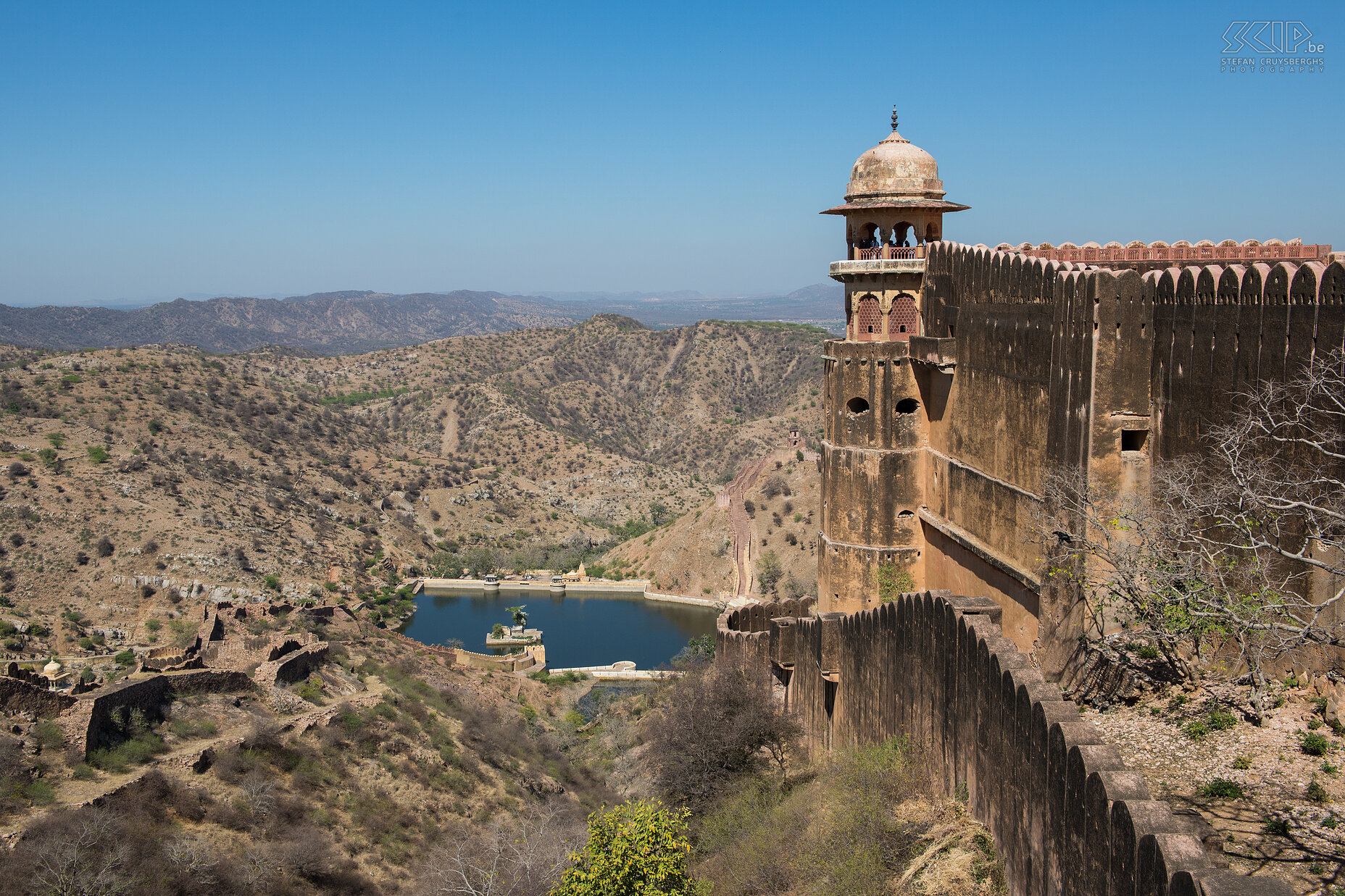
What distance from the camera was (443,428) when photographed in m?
99.6

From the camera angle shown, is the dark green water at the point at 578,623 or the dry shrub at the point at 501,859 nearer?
the dry shrub at the point at 501,859

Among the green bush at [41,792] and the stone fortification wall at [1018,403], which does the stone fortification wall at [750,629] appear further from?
the green bush at [41,792]

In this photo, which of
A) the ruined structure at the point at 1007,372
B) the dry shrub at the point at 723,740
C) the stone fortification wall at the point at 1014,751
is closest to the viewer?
the stone fortification wall at the point at 1014,751

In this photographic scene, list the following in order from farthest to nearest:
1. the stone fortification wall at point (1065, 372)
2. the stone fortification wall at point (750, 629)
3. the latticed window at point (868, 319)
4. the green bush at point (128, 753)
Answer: the stone fortification wall at point (750, 629)
the latticed window at point (868, 319)
the green bush at point (128, 753)
the stone fortification wall at point (1065, 372)

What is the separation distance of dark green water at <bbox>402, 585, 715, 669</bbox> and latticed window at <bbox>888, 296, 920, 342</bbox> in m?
36.0

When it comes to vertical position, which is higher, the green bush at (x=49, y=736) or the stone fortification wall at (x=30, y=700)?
the stone fortification wall at (x=30, y=700)

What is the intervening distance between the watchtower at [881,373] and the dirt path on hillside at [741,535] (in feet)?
120

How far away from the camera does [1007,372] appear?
14453 millimetres

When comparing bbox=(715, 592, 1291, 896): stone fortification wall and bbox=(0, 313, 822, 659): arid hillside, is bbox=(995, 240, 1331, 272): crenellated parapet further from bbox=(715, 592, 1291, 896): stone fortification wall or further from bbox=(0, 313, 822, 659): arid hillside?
bbox=(0, 313, 822, 659): arid hillside

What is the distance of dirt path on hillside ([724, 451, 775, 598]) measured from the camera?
Answer: 56.7m

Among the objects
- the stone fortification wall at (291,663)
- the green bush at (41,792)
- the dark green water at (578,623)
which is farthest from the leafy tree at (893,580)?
the dark green water at (578,623)

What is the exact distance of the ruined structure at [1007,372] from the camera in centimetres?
1045

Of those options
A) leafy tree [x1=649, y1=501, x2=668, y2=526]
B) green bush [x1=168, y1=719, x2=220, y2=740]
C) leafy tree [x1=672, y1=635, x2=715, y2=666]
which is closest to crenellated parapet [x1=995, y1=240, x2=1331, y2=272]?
green bush [x1=168, y1=719, x2=220, y2=740]

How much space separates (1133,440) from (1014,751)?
4.79 m
